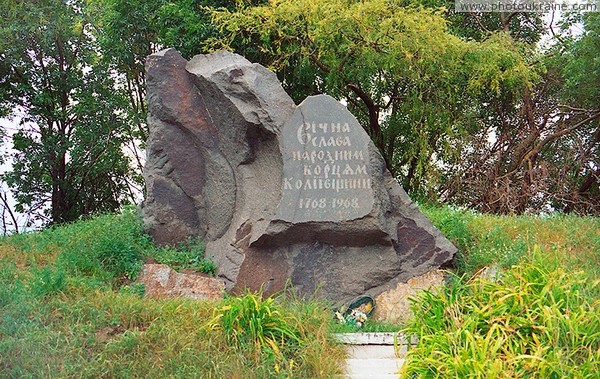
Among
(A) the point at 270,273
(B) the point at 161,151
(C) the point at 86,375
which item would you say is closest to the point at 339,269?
(A) the point at 270,273

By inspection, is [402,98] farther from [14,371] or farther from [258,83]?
[14,371]

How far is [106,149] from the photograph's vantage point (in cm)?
1220

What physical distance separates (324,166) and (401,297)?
1323mm

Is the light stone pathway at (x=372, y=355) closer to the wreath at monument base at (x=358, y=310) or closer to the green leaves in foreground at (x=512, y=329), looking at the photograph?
the green leaves in foreground at (x=512, y=329)

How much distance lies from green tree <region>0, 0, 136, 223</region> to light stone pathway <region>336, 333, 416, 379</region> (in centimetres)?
776

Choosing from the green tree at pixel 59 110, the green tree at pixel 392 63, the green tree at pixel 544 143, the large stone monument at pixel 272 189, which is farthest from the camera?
the green tree at pixel 59 110

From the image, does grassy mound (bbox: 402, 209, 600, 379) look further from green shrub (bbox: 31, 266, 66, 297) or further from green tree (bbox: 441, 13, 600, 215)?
green tree (bbox: 441, 13, 600, 215)

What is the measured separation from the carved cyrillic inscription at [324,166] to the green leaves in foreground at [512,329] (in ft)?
5.07

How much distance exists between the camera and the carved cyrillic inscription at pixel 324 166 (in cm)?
652

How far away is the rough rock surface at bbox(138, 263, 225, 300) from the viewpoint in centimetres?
647

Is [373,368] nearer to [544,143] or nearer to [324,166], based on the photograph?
[324,166]

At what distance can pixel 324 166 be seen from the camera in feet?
21.9

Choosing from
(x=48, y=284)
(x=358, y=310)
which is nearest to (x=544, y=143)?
(x=358, y=310)

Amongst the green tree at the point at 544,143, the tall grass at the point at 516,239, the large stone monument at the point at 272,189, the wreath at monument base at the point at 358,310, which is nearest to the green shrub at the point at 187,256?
the large stone monument at the point at 272,189
